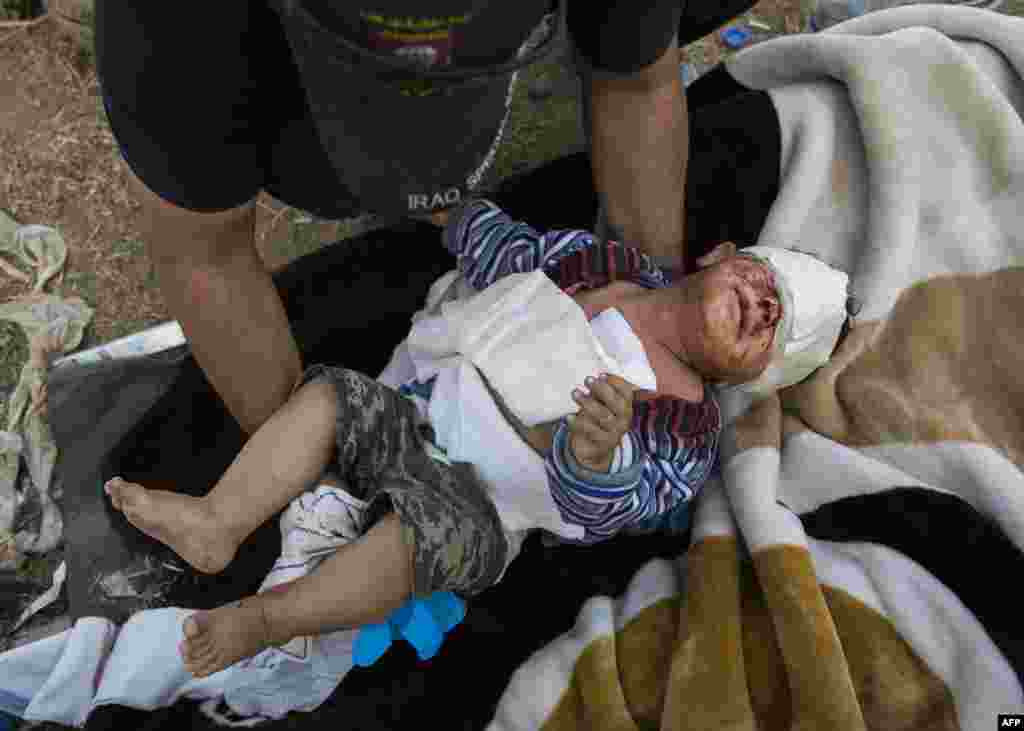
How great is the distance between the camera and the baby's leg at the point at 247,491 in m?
1.73

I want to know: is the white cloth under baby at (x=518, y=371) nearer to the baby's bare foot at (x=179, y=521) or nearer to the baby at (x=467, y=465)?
the baby at (x=467, y=465)

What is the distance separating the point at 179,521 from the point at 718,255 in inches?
52.8

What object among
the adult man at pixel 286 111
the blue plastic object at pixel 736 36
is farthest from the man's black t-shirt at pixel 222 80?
the blue plastic object at pixel 736 36

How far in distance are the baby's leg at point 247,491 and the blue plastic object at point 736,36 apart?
2.15 meters

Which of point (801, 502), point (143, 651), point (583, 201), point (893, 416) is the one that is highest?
point (583, 201)

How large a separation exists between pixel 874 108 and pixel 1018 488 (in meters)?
0.99

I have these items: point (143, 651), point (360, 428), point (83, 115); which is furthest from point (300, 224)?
point (143, 651)

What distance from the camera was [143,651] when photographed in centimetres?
196

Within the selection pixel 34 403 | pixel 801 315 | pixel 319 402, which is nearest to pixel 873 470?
pixel 801 315

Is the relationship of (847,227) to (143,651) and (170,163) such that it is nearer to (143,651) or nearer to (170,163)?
(170,163)

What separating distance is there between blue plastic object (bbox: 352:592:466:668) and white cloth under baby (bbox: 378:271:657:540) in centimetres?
24

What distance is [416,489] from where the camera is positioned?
6.07ft

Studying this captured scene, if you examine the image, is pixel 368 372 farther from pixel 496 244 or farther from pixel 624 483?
pixel 624 483

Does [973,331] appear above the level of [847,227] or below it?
below
